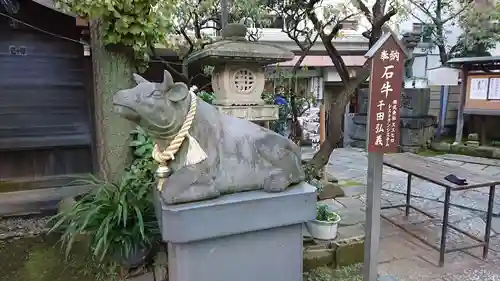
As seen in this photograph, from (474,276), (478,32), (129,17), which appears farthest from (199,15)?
(478,32)

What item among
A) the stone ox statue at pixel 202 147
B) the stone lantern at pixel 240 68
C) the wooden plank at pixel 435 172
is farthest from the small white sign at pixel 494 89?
the stone ox statue at pixel 202 147

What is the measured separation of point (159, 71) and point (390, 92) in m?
5.05

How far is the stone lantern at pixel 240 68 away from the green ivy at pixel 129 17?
22.7 inches

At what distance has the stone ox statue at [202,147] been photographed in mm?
2604

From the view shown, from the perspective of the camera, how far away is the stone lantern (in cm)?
412

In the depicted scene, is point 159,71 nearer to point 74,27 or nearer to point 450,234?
point 74,27

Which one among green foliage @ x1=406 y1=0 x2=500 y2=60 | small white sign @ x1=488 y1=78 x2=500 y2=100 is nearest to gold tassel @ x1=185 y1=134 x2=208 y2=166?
green foliage @ x1=406 y1=0 x2=500 y2=60

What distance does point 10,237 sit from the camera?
4.41 m

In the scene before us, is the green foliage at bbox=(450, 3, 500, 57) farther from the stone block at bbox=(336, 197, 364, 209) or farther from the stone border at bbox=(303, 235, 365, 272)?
the stone border at bbox=(303, 235, 365, 272)

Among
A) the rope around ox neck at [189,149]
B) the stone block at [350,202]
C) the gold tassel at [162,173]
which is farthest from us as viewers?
the stone block at [350,202]

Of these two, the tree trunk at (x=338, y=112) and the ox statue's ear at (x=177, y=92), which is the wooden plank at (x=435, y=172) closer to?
the tree trunk at (x=338, y=112)

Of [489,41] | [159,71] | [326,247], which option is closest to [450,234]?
[326,247]

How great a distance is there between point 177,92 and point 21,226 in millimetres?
3553

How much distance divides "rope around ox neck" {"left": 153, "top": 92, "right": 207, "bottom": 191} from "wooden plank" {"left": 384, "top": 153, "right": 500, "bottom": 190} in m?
2.65
